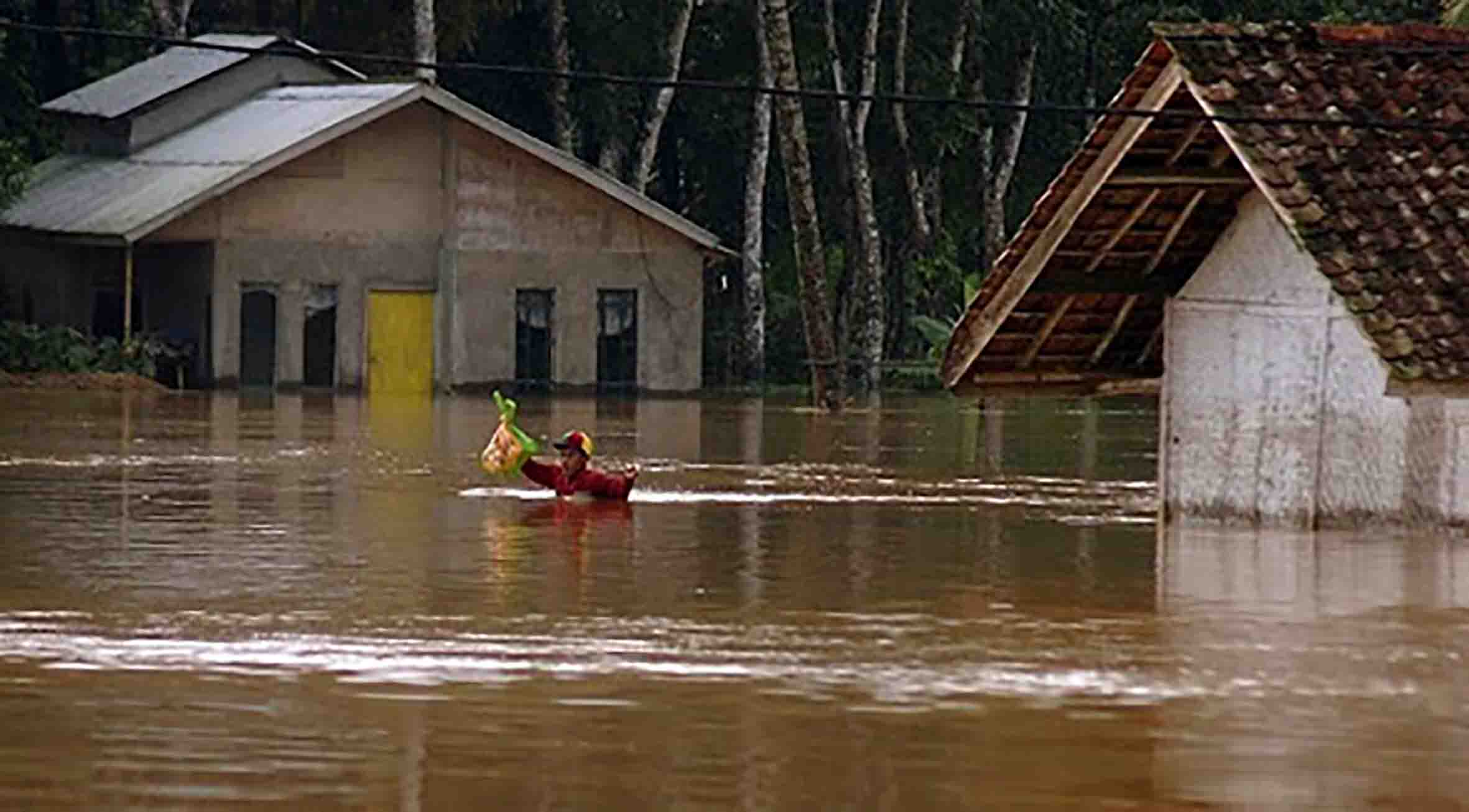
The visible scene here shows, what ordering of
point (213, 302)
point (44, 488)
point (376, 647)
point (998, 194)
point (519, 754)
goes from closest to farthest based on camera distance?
point (519, 754) < point (376, 647) < point (44, 488) < point (213, 302) < point (998, 194)

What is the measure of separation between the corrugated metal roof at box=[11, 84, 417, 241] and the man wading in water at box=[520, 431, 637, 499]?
2395cm

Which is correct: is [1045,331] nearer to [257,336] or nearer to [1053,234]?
[1053,234]

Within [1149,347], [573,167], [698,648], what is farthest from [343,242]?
[698,648]

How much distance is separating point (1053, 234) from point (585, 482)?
4540mm

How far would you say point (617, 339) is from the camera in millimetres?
58188

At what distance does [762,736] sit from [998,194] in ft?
169

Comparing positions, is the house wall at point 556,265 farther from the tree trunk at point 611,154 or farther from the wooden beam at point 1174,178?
the wooden beam at point 1174,178

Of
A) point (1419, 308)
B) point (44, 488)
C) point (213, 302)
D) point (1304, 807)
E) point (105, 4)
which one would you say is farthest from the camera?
point (105, 4)

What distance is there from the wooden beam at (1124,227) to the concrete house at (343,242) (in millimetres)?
27964

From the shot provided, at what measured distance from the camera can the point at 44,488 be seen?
29.2m


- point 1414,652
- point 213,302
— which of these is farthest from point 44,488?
point 213,302

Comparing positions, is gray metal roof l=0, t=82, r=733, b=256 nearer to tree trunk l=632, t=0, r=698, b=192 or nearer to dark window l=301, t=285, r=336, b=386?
dark window l=301, t=285, r=336, b=386

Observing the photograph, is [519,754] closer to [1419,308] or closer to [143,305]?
[1419,308]

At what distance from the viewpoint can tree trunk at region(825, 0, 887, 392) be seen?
5972 cm
